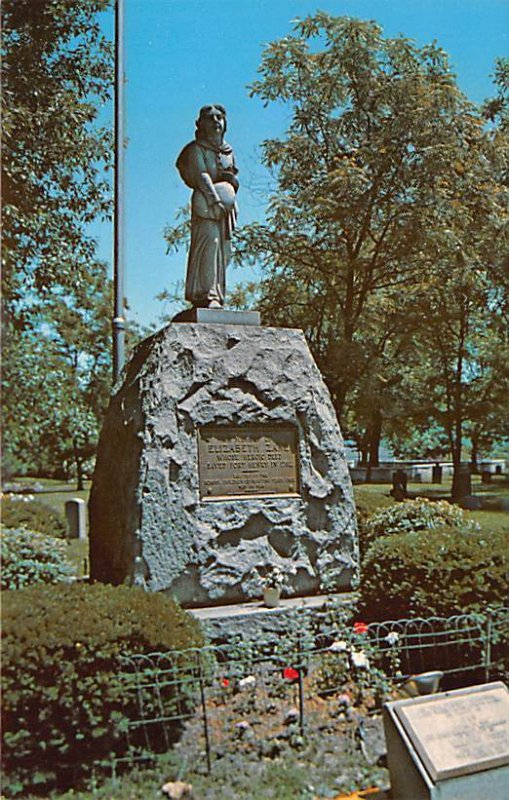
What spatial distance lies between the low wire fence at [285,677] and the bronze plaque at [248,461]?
1464mm

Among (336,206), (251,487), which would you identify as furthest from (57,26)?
(251,487)

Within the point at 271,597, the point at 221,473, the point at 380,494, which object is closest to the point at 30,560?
the point at 221,473

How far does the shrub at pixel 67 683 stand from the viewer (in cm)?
467

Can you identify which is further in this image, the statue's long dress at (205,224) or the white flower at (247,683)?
the statue's long dress at (205,224)

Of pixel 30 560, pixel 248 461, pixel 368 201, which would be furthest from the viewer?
pixel 368 201

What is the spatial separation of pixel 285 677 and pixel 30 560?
261 centimetres

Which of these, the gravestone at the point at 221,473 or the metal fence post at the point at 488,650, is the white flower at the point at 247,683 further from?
the metal fence post at the point at 488,650

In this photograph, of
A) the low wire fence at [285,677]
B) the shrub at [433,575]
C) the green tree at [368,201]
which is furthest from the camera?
the green tree at [368,201]

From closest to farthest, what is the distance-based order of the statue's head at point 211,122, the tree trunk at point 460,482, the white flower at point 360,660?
the white flower at point 360,660
the statue's head at point 211,122
the tree trunk at point 460,482

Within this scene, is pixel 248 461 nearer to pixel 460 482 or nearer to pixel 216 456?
pixel 216 456

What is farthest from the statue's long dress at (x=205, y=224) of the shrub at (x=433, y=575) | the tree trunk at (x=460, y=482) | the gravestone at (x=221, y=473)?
the tree trunk at (x=460, y=482)

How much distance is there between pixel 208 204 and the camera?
8.03 meters

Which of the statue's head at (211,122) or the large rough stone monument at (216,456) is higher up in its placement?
the statue's head at (211,122)

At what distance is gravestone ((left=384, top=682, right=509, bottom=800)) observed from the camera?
429cm
